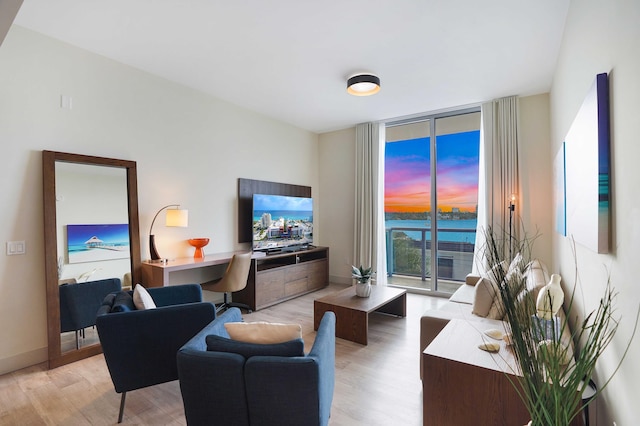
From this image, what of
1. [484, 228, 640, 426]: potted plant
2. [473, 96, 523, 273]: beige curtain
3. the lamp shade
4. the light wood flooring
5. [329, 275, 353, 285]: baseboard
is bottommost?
the light wood flooring

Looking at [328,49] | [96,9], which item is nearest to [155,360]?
[96,9]

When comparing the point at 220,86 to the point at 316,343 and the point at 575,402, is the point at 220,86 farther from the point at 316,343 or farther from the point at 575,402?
the point at 575,402

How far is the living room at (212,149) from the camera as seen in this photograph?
3.96 ft

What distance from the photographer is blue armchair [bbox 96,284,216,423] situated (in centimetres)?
190

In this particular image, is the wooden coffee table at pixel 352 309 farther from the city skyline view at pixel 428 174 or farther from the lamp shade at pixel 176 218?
the city skyline view at pixel 428 174

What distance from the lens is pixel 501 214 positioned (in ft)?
14.1

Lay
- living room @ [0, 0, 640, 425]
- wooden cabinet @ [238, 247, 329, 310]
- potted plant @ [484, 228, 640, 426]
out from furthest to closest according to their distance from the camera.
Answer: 1. wooden cabinet @ [238, 247, 329, 310]
2. living room @ [0, 0, 640, 425]
3. potted plant @ [484, 228, 640, 426]

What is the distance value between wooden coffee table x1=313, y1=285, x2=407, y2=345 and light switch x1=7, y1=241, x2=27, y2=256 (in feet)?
8.69

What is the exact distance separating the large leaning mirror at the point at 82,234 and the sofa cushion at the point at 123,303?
2.90ft

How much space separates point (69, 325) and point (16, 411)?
88 centimetres

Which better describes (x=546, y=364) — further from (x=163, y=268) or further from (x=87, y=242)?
(x=87, y=242)

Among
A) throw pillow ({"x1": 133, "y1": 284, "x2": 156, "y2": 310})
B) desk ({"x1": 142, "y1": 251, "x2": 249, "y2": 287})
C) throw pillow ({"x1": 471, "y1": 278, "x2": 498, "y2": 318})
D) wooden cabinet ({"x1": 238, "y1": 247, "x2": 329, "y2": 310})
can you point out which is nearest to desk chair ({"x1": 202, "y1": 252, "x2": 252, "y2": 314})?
desk ({"x1": 142, "y1": 251, "x2": 249, "y2": 287})

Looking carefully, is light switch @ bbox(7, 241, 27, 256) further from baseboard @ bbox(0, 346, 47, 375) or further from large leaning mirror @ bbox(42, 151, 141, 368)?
baseboard @ bbox(0, 346, 47, 375)

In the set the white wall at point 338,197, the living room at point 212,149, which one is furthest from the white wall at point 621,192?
the white wall at point 338,197
